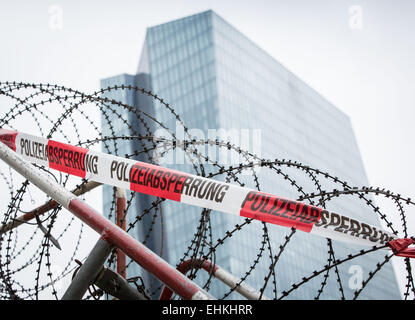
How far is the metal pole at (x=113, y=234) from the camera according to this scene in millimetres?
4547

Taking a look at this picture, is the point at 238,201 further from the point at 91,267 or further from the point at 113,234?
the point at 91,267

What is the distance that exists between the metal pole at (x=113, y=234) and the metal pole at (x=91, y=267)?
0.35ft

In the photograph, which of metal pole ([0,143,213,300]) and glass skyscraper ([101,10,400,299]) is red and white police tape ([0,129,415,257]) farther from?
glass skyscraper ([101,10,400,299])

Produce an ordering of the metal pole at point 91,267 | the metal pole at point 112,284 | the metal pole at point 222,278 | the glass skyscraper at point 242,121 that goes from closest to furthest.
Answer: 1. the metal pole at point 91,267
2. the metal pole at point 112,284
3. the metal pole at point 222,278
4. the glass skyscraper at point 242,121

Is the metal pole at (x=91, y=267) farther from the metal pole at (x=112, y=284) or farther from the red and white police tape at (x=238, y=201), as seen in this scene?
the red and white police tape at (x=238, y=201)

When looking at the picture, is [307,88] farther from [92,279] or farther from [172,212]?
[92,279]

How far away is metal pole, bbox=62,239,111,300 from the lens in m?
5.16

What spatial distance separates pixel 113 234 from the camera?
204 inches

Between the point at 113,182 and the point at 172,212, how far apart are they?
2634 inches

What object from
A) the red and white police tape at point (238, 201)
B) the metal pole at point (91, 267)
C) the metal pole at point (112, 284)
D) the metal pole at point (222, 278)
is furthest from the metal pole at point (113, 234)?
the metal pole at point (222, 278)

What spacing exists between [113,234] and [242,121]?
6990 centimetres

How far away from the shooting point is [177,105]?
255 ft

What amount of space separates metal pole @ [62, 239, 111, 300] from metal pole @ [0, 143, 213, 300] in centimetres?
11
